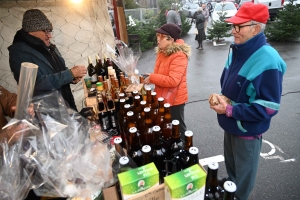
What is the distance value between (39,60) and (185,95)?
1492 mm

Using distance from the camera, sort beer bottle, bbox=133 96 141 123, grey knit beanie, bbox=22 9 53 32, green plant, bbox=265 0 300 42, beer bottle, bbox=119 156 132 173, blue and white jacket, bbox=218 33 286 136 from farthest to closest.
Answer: green plant, bbox=265 0 300 42 < grey knit beanie, bbox=22 9 53 32 < beer bottle, bbox=133 96 141 123 < blue and white jacket, bbox=218 33 286 136 < beer bottle, bbox=119 156 132 173

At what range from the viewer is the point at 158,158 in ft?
3.64

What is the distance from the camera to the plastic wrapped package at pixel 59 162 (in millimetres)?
885

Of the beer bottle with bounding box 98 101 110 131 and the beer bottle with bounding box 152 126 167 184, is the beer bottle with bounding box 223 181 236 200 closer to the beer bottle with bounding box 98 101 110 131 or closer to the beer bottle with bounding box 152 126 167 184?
the beer bottle with bounding box 152 126 167 184

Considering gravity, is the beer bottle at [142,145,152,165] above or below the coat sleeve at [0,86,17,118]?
below

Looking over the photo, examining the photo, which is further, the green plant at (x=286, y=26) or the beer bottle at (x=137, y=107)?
the green plant at (x=286, y=26)

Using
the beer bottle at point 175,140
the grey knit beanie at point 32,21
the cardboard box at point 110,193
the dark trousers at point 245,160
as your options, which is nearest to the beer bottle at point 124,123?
the beer bottle at point 175,140

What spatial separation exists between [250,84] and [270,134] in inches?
76.1

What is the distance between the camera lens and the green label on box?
752 mm

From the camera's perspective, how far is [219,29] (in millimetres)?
7301

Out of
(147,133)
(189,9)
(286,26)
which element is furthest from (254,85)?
(189,9)

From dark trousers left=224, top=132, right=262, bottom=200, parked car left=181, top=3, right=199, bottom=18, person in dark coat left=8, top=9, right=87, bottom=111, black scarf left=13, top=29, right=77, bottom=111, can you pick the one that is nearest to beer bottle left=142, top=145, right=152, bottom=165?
dark trousers left=224, top=132, right=262, bottom=200

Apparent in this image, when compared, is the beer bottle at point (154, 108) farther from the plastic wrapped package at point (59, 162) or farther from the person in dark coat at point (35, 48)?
the person in dark coat at point (35, 48)

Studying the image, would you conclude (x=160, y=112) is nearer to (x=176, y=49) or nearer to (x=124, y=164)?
(x=124, y=164)
